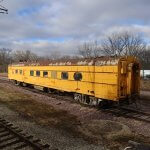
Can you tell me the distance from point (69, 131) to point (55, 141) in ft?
5.39

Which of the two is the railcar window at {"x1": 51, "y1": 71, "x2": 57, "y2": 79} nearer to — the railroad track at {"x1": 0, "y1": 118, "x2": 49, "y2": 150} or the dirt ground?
the dirt ground

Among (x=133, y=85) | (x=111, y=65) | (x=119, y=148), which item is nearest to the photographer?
(x=119, y=148)

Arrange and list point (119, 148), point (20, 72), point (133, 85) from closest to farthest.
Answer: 1. point (119, 148)
2. point (133, 85)
3. point (20, 72)

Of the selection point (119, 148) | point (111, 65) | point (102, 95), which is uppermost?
point (111, 65)

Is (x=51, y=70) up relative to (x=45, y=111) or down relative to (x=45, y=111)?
up

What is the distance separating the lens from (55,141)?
10273mm

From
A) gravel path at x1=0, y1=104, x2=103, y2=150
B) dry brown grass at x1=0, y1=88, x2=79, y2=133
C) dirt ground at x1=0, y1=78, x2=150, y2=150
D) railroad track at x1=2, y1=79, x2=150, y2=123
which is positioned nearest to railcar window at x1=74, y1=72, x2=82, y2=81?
dirt ground at x1=0, y1=78, x2=150, y2=150

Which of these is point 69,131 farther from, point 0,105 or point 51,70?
point 51,70

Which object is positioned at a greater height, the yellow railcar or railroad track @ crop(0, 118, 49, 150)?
the yellow railcar

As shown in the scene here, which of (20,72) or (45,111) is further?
(20,72)

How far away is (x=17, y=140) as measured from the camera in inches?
397

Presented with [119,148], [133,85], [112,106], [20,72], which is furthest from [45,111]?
[20,72]

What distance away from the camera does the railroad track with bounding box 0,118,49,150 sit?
30.7ft

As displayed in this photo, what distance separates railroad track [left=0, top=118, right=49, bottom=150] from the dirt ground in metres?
0.54
